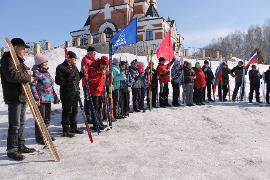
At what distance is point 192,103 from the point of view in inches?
387

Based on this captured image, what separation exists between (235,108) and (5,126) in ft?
27.5

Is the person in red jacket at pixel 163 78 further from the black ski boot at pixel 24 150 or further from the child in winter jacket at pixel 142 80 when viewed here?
the black ski boot at pixel 24 150

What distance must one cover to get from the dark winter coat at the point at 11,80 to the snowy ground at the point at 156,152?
1107 millimetres

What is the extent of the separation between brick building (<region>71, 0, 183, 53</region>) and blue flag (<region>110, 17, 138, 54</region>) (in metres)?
27.5

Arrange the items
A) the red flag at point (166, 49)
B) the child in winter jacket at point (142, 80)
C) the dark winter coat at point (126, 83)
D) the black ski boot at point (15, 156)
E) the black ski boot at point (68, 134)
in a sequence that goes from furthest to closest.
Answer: the red flag at point (166, 49) → the child in winter jacket at point (142, 80) → the dark winter coat at point (126, 83) → the black ski boot at point (68, 134) → the black ski boot at point (15, 156)

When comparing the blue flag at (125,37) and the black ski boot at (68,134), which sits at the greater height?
the blue flag at (125,37)

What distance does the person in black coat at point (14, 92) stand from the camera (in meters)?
3.79

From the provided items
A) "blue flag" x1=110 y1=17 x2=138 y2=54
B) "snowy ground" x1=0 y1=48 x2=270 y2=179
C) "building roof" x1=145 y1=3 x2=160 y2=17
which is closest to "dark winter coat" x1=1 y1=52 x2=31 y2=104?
"snowy ground" x1=0 y1=48 x2=270 y2=179

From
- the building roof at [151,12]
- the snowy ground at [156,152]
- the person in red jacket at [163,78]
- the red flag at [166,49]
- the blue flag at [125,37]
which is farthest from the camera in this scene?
the building roof at [151,12]

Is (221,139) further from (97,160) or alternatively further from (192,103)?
(192,103)

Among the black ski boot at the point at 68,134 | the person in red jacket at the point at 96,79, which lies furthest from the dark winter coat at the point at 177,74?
the black ski boot at the point at 68,134

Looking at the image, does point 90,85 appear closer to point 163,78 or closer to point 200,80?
point 163,78

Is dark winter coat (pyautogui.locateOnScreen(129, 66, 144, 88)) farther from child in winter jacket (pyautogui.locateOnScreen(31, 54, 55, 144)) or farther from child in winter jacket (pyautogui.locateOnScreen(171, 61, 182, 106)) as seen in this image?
child in winter jacket (pyautogui.locateOnScreen(31, 54, 55, 144))

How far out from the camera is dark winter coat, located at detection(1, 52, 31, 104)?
3756mm
